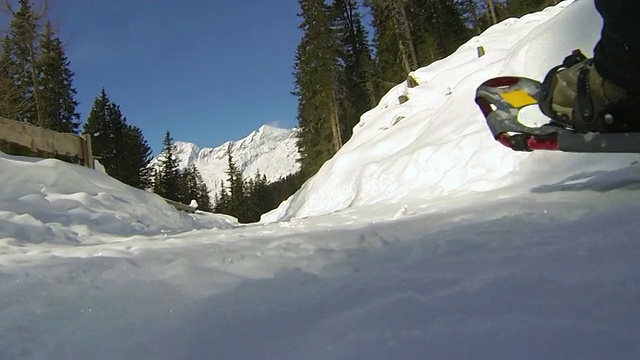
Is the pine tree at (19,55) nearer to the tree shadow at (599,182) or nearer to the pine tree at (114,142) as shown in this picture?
the pine tree at (114,142)

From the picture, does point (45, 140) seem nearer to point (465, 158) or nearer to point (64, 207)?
point (64, 207)

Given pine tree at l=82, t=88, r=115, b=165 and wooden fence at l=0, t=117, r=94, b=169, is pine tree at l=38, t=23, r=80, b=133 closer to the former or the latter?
pine tree at l=82, t=88, r=115, b=165

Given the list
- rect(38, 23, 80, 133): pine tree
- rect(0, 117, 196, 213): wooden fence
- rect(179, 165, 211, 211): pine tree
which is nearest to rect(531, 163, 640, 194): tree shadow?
rect(0, 117, 196, 213): wooden fence

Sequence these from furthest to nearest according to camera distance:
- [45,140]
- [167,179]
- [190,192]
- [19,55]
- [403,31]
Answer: [190,192] < [167,179] < [403,31] < [19,55] < [45,140]

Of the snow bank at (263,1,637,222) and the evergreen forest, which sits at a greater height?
the evergreen forest

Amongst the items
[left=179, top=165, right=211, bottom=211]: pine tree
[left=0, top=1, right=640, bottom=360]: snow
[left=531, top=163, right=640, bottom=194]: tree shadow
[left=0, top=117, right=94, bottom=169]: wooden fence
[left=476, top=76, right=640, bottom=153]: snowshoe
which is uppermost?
[left=179, top=165, right=211, bottom=211]: pine tree

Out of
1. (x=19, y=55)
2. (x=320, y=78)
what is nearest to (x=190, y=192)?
(x=320, y=78)

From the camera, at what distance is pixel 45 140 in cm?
741

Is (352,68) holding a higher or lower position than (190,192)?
higher

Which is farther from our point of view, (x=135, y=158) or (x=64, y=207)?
(x=135, y=158)

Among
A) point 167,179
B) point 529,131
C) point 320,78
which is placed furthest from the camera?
point 167,179

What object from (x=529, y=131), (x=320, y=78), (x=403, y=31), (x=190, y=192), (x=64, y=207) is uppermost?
(x=403, y=31)

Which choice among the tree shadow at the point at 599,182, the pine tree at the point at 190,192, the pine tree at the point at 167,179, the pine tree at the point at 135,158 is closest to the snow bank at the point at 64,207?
the tree shadow at the point at 599,182

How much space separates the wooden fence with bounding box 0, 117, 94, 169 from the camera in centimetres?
653
